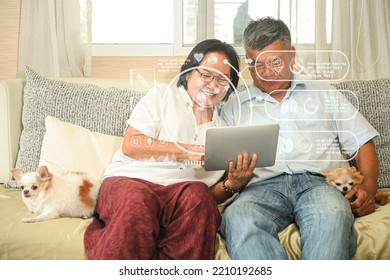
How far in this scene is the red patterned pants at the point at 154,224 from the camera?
1262 mm

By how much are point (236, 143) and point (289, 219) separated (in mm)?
231

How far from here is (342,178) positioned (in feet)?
4.64

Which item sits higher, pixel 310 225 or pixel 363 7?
pixel 363 7

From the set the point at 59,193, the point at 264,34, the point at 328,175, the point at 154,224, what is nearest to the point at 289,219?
the point at 328,175

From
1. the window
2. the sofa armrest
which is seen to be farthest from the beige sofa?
the window

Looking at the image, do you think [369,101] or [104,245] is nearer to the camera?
[104,245]

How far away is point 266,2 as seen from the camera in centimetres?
140

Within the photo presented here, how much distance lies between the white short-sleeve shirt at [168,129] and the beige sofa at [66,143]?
0.07 meters

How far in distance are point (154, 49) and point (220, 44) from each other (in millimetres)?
159

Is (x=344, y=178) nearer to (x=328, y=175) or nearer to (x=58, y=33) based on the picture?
(x=328, y=175)

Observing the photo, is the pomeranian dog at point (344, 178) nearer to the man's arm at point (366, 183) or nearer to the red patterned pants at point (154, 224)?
the man's arm at point (366, 183)

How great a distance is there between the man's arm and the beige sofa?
0.08 feet
